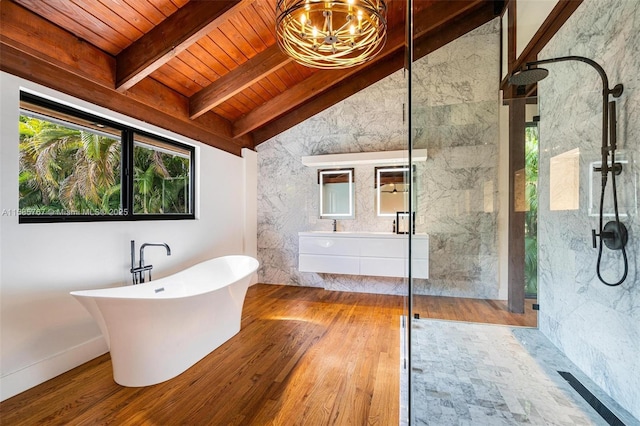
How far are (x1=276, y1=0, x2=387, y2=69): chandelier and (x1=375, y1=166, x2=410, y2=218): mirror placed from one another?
2.00 metres

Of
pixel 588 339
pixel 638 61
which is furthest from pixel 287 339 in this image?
pixel 638 61

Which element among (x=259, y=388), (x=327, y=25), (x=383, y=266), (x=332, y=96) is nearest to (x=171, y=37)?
(x=327, y=25)

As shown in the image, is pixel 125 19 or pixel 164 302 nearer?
pixel 164 302

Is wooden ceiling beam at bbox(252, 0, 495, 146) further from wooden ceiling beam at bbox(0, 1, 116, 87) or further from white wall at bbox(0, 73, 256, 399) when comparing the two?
wooden ceiling beam at bbox(0, 1, 116, 87)

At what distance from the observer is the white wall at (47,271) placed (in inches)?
67.4

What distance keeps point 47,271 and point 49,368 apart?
0.66 metres

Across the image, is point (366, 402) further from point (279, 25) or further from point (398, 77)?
point (398, 77)

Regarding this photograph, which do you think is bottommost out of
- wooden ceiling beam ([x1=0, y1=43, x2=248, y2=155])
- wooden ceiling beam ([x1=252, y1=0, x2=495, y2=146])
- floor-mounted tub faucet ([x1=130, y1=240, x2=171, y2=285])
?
floor-mounted tub faucet ([x1=130, y1=240, x2=171, y2=285])

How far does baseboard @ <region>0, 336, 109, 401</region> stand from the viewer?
1709 millimetres

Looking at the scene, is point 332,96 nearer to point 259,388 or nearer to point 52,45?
point 52,45

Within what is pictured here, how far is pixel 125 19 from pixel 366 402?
3102 mm

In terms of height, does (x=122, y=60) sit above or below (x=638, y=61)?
above

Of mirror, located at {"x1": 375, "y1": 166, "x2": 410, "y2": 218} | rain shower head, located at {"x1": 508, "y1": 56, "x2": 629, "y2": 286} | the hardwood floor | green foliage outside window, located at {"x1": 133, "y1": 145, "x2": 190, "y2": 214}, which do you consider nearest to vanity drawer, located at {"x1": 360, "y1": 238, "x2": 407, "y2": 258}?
mirror, located at {"x1": 375, "y1": 166, "x2": 410, "y2": 218}

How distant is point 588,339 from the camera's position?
1.76m
